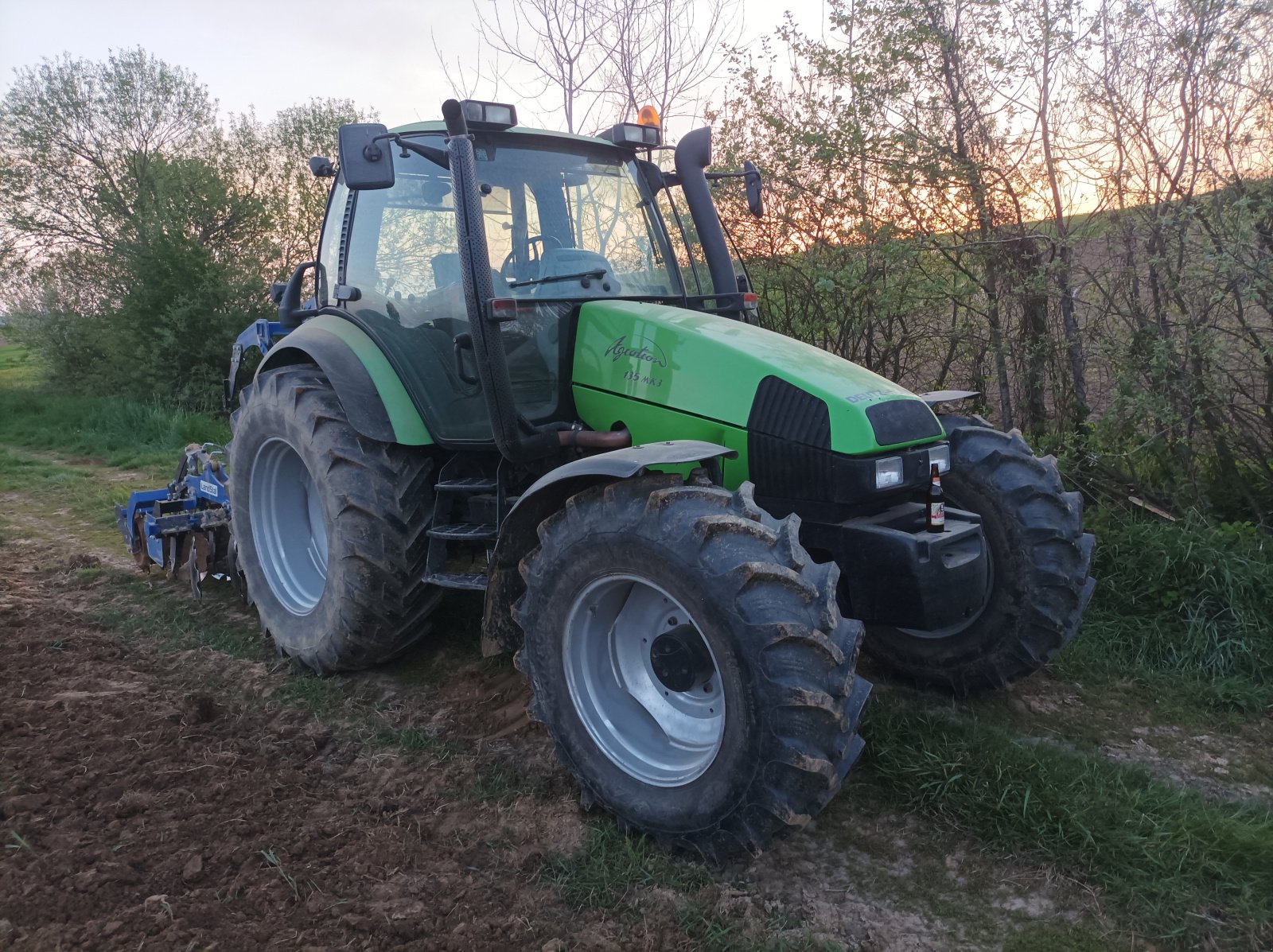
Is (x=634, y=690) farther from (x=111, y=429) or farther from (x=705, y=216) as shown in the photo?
(x=111, y=429)

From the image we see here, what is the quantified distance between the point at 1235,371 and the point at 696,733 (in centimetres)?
401

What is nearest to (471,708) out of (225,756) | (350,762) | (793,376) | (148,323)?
(350,762)

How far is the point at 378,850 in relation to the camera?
2.85 m

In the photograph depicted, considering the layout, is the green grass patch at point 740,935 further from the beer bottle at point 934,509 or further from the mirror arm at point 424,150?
the mirror arm at point 424,150

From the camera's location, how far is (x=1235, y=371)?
5.10 metres

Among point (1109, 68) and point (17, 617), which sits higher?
point (1109, 68)

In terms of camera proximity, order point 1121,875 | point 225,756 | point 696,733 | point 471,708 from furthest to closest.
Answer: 1. point 471,708
2. point 225,756
3. point 696,733
4. point 1121,875

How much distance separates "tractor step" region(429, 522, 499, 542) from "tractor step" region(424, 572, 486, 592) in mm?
151

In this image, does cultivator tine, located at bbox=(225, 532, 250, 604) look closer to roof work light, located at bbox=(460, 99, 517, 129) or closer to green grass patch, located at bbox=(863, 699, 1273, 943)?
roof work light, located at bbox=(460, 99, 517, 129)

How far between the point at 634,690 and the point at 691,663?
1.07ft

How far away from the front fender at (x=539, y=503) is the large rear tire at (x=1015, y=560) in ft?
3.71

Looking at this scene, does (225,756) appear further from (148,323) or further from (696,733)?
(148,323)

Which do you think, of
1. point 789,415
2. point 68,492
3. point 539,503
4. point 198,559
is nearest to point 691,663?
point 539,503

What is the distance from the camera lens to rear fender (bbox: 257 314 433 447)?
12.6 feet
